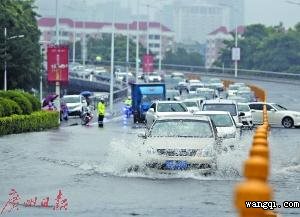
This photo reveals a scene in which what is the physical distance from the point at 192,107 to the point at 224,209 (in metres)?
35.5

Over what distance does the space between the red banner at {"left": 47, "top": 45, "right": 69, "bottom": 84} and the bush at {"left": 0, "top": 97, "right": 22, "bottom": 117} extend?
9211 mm

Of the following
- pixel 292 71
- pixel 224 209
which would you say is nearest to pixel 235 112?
pixel 224 209

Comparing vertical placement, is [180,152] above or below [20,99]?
above

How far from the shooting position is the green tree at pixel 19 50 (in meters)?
67.1

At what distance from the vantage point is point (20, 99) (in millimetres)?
39969

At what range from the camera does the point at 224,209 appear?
1311 cm

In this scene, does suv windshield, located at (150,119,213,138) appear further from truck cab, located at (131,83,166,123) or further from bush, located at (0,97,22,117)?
truck cab, located at (131,83,166,123)

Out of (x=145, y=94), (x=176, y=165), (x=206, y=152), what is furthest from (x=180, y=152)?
(x=145, y=94)

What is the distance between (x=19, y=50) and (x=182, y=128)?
165 feet

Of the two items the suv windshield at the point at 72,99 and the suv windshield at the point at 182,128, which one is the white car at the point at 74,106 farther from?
the suv windshield at the point at 182,128

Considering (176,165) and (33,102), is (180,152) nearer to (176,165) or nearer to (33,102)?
(176,165)

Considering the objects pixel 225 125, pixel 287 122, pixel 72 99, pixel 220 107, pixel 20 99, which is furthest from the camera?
pixel 72 99

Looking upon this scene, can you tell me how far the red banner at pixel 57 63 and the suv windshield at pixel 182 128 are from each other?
27650 mm

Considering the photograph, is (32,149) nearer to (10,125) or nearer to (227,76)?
(10,125)
